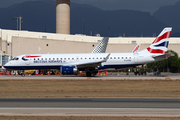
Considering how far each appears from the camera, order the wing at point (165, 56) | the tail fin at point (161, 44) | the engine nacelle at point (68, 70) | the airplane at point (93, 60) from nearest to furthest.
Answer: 1. the wing at point (165, 56)
2. the engine nacelle at point (68, 70)
3. the airplane at point (93, 60)
4. the tail fin at point (161, 44)

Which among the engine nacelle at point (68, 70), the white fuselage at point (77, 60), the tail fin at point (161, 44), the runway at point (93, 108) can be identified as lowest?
the runway at point (93, 108)

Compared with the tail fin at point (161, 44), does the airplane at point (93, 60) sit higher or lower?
lower

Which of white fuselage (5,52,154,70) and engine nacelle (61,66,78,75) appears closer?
engine nacelle (61,66,78,75)

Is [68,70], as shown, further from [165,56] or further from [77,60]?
[165,56]

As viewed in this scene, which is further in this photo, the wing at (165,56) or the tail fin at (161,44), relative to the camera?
the tail fin at (161,44)

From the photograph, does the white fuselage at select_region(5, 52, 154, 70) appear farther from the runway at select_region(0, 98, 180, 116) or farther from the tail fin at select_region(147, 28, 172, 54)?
the runway at select_region(0, 98, 180, 116)

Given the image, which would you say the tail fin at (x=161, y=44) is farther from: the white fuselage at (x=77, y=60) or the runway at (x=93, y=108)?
the runway at (x=93, y=108)

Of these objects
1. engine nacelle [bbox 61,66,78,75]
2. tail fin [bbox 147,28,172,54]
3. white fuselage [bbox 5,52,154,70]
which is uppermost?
tail fin [bbox 147,28,172,54]

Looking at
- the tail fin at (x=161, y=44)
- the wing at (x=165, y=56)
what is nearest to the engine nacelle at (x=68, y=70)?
the wing at (x=165, y=56)

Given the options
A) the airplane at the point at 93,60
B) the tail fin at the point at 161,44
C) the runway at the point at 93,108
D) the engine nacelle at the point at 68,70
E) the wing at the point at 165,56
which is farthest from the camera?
the tail fin at the point at 161,44

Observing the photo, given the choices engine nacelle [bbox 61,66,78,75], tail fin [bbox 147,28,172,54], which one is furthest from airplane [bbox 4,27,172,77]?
engine nacelle [bbox 61,66,78,75]

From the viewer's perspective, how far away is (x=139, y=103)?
1902 centimetres

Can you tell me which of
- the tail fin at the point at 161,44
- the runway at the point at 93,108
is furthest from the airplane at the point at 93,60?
the runway at the point at 93,108

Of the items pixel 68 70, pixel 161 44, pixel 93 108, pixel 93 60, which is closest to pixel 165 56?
pixel 161 44
